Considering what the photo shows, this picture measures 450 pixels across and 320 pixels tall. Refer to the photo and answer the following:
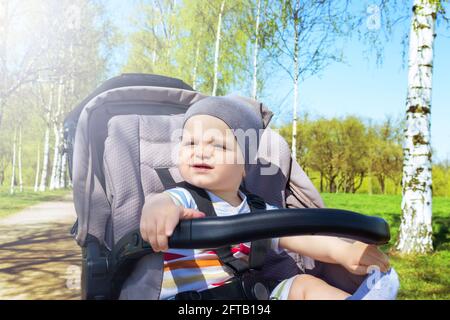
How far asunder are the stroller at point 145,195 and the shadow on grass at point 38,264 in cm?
231

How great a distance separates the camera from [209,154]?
4.90 feet

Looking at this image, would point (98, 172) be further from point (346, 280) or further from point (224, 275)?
point (346, 280)

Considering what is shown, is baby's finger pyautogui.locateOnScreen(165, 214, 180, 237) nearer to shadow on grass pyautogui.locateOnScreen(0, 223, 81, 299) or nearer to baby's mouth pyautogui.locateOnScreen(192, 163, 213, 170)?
baby's mouth pyautogui.locateOnScreen(192, 163, 213, 170)

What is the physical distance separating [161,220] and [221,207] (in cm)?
49

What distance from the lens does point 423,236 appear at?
19.0 feet

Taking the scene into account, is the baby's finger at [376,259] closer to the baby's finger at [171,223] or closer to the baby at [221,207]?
the baby at [221,207]

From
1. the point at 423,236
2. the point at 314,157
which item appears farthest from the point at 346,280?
the point at 314,157

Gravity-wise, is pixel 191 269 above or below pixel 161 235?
below

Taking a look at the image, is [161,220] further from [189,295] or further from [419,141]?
[419,141]

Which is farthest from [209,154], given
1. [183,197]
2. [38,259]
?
[38,259]

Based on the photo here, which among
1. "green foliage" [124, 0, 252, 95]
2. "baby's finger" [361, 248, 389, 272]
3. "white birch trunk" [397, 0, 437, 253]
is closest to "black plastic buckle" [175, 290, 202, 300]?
"baby's finger" [361, 248, 389, 272]

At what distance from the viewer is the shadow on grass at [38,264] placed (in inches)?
162

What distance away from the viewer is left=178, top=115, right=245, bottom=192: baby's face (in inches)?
58.7
